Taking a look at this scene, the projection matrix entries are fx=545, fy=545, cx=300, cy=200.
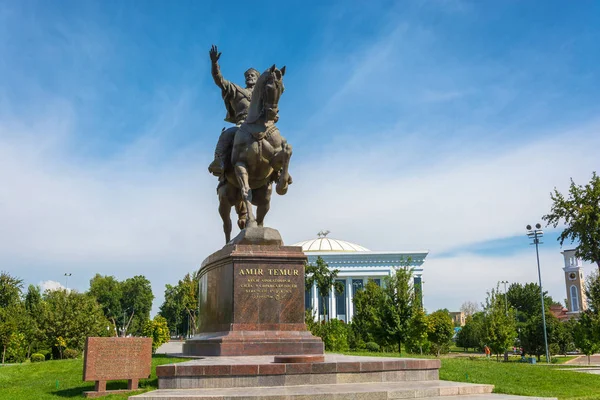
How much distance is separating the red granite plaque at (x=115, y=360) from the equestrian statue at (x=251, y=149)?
375 centimetres

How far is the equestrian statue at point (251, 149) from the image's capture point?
11531mm

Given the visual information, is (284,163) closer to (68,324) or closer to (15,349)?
(68,324)

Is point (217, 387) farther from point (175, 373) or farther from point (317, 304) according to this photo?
point (317, 304)

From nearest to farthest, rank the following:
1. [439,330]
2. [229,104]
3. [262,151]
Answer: [262,151]
[229,104]
[439,330]

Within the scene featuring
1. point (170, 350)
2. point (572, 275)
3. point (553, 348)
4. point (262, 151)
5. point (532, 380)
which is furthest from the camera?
point (572, 275)

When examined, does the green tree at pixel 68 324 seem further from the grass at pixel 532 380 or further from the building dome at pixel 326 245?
the building dome at pixel 326 245

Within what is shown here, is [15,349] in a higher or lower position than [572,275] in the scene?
lower

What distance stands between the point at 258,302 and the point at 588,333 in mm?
30992

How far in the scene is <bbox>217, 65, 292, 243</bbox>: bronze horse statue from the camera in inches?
450

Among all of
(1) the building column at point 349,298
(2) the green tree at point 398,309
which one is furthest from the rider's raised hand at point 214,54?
(1) the building column at point 349,298

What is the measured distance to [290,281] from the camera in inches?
420

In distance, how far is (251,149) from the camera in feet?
A: 38.6

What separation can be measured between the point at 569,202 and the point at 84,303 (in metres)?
31.4

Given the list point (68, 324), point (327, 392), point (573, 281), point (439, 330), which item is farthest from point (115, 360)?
point (573, 281)
